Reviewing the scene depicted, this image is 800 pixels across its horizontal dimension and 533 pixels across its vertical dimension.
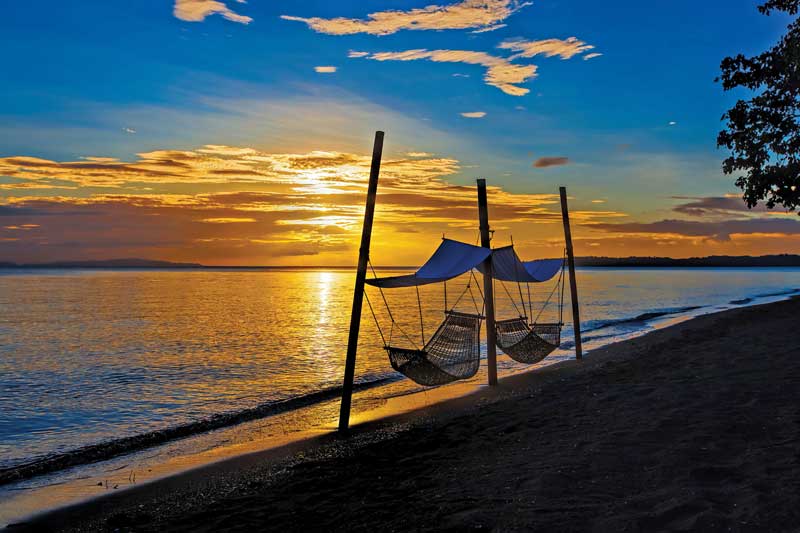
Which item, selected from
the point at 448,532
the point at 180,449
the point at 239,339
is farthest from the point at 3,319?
the point at 448,532

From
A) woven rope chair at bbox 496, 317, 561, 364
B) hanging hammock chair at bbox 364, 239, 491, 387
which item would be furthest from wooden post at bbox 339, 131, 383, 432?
woven rope chair at bbox 496, 317, 561, 364

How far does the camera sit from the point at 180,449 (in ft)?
32.0

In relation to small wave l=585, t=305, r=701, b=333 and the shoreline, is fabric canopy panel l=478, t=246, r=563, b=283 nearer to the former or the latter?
the shoreline

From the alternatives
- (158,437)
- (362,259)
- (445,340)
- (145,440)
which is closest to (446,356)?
(445,340)

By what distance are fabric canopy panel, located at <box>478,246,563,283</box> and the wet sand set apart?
3.49 m

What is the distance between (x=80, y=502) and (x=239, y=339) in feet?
63.8

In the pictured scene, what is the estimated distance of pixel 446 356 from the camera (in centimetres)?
1220

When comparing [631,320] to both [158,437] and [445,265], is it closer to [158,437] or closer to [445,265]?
[445,265]

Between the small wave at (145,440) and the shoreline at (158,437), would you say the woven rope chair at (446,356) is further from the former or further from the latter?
the small wave at (145,440)

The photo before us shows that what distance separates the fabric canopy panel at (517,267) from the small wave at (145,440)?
509cm

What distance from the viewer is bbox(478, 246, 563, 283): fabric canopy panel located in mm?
12484

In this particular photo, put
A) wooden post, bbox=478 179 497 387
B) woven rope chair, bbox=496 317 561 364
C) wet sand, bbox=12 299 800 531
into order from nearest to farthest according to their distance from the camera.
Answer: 1. wet sand, bbox=12 299 800 531
2. wooden post, bbox=478 179 497 387
3. woven rope chair, bbox=496 317 561 364

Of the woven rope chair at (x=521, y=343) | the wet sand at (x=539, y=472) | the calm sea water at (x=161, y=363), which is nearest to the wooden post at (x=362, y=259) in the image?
the wet sand at (x=539, y=472)

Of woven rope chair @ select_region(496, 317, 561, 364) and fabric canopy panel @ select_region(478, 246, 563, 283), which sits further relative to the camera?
woven rope chair @ select_region(496, 317, 561, 364)
